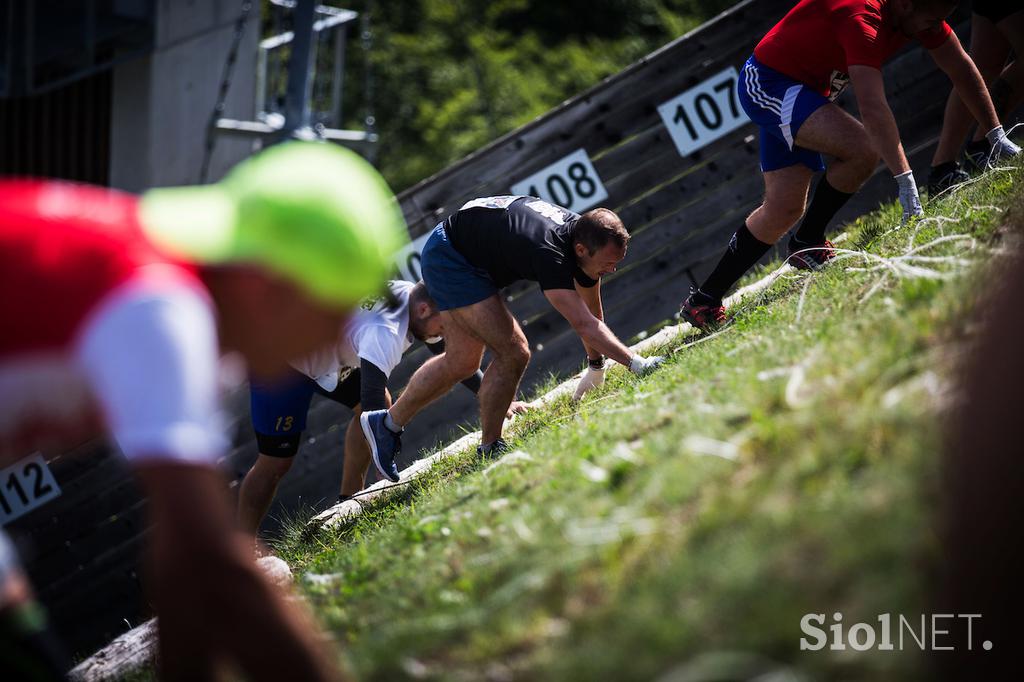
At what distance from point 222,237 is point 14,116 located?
38.0 feet

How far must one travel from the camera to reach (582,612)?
2.90 meters

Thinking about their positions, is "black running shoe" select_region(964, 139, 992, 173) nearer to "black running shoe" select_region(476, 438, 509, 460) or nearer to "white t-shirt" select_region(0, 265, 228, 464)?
"black running shoe" select_region(476, 438, 509, 460)

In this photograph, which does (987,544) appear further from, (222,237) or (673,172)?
(673,172)

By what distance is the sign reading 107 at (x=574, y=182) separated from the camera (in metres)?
8.76

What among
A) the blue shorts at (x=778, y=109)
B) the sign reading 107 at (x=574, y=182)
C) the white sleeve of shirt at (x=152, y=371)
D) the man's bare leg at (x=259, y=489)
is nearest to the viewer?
the white sleeve of shirt at (x=152, y=371)

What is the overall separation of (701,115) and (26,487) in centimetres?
685

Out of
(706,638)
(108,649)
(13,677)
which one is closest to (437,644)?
(706,638)

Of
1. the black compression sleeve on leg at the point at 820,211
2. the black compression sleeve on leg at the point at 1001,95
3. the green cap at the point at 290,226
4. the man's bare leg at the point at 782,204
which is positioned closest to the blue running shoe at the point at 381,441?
the man's bare leg at the point at 782,204

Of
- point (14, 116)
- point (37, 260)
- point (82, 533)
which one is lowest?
point (82, 533)

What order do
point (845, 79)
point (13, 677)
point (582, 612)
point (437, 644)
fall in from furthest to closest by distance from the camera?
point (845, 79)
point (437, 644)
point (582, 612)
point (13, 677)

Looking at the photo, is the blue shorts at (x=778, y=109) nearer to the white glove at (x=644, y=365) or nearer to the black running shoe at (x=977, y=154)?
the black running shoe at (x=977, y=154)

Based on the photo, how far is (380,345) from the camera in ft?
20.2

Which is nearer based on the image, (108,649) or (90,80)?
(108,649)

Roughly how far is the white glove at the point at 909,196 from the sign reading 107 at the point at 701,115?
9.74 ft
